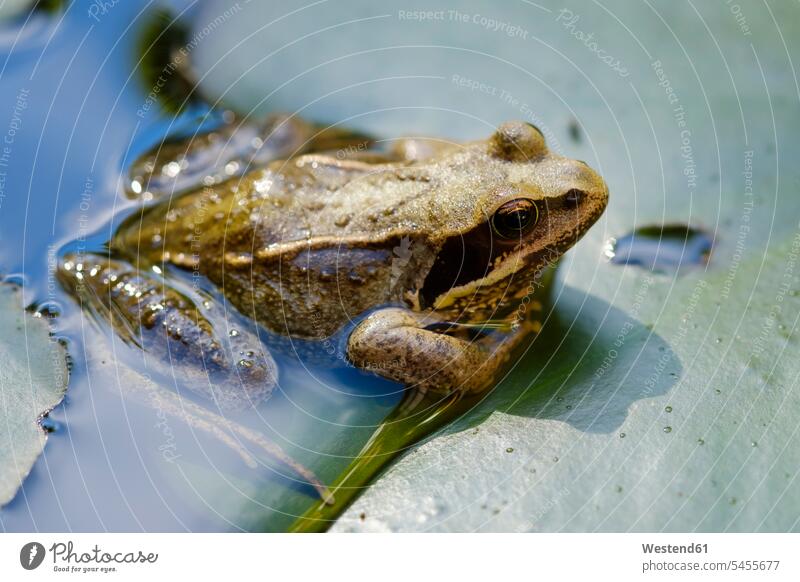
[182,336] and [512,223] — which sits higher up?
[512,223]

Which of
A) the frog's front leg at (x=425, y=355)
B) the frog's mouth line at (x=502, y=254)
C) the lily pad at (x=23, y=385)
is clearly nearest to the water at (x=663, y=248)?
the frog's mouth line at (x=502, y=254)

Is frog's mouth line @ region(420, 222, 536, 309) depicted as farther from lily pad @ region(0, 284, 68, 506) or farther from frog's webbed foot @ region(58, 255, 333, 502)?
lily pad @ region(0, 284, 68, 506)

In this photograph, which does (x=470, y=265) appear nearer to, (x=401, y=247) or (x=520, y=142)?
(x=401, y=247)

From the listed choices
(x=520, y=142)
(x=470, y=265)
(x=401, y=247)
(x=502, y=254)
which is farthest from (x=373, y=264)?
(x=520, y=142)

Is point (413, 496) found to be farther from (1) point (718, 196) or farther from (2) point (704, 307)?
(1) point (718, 196)

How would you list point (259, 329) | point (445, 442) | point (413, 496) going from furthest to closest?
point (259, 329), point (445, 442), point (413, 496)
